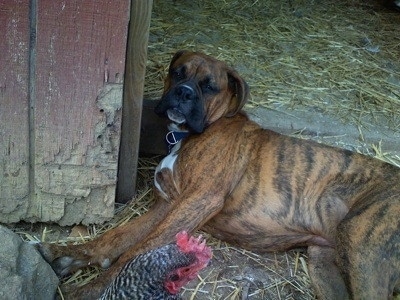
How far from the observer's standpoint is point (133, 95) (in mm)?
4387

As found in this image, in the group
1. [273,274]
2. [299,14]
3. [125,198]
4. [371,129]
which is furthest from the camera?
[299,14]

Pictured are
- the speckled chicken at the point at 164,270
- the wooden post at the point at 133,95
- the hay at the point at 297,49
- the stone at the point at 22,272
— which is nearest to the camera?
the speckled chicken at the point at 164,270

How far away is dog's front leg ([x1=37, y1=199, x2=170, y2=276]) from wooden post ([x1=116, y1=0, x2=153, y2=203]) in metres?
0.30

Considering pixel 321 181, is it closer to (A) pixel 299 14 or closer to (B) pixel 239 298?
(B) pixel 239 298

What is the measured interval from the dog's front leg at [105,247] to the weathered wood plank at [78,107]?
0.22m

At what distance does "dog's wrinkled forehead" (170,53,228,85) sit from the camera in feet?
15.4

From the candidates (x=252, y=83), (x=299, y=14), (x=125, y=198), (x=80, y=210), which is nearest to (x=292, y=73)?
(x=252, y=83)

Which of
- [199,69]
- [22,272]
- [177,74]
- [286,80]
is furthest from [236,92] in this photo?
[22,272]

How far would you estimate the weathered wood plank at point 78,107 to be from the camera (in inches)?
152

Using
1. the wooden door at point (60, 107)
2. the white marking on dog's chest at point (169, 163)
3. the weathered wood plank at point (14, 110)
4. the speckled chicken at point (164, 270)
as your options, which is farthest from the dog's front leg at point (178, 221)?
the speckled chicken at point (164, 270)

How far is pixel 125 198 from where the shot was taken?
4898mm

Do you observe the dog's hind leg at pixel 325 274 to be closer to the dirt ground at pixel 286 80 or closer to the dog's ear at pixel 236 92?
the dirt ground at pixel 286 80

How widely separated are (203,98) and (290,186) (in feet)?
2.91

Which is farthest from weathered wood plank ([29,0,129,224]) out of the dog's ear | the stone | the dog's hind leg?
the dog's hind leg
